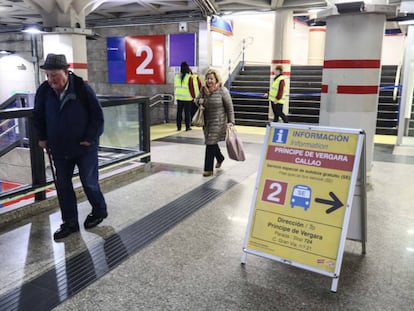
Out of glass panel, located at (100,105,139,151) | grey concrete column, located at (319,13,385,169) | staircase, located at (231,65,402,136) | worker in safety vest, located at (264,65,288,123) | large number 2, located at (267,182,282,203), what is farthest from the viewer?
staircase, located at (231,65,402,136)

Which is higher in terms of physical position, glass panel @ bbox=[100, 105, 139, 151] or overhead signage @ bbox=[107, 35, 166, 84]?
overhead signage @ bbox=[107, 35, 166, 84]

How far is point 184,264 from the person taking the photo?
2924mm

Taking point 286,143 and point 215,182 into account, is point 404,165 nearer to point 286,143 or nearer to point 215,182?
point 215,182

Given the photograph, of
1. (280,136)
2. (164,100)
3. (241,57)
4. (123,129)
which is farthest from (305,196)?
(241,57)

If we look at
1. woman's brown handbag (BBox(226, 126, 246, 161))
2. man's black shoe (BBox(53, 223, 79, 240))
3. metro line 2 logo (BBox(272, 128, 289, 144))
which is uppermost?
metro line 2 logo (BBox(272, 128, 289, 144))

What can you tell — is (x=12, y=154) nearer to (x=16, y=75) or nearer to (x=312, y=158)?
(x=312, y=158)

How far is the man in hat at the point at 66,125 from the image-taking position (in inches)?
123

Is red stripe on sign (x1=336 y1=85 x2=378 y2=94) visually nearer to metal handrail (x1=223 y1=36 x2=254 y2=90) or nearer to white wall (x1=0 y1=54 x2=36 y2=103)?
metal handrail (x1=223 y1=36 x2=254 y2=90)

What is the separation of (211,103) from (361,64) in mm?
1900

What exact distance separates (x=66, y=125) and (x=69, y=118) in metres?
0.06

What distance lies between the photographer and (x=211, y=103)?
16.9 ft

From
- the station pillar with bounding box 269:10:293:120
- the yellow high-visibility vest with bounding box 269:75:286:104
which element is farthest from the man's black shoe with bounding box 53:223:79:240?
the station pillar with bounding box 269:10:293:120

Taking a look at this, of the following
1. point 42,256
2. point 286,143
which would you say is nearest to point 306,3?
point 286,143

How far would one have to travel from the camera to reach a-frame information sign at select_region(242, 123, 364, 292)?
8.45 ft
